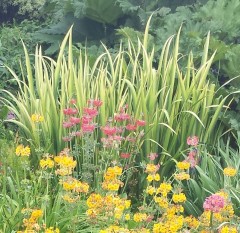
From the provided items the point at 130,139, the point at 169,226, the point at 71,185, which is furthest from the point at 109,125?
the point at 169,226

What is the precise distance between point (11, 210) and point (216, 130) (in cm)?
183

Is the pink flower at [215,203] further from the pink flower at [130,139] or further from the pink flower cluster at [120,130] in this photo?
the pink flower at [130,139]

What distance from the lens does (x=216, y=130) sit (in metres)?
4.41

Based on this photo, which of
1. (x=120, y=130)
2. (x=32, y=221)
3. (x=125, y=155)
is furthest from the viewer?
(x=125, y=155)

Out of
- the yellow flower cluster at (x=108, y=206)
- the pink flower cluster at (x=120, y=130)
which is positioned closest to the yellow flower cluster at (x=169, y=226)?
the yellow flower cluster at (x=108, y=206)

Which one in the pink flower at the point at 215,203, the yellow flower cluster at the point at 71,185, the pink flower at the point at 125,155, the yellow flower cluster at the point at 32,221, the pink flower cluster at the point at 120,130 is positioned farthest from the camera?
the pink flower at the point at 125,155

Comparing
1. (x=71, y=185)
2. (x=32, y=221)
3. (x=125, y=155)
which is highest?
(x=71, y=185)

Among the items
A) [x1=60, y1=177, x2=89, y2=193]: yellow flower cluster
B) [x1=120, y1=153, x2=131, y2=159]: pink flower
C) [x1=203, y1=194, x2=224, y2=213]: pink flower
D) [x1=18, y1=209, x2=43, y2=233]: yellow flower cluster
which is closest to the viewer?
[x1=203, y1=194, x2=224, y2=213]: pink flower

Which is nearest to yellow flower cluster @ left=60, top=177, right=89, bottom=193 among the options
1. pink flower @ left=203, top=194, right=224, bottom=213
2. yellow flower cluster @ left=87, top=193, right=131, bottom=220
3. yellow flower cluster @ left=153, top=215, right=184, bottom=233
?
yellow flower cluster @ left=87, top=193, right=131, bottom=220

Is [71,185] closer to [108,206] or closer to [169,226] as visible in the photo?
[108,206]

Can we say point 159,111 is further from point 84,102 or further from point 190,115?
point 84,102

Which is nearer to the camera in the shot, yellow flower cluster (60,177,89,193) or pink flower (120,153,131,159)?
yellow flower cluster (60,177,89,193)

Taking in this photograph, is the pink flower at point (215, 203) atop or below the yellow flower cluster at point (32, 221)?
atop

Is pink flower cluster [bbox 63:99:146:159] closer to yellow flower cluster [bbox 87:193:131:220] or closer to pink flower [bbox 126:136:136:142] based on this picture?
pink flower [bbox 126:136:136:142]
